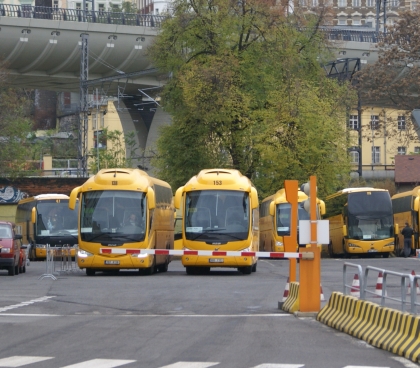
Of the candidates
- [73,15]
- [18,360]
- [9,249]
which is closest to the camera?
[18,360]

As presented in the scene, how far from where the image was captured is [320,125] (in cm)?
4984

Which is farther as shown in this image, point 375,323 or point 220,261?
point 220,261

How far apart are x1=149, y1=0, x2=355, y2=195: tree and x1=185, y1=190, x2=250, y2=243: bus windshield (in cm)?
1671

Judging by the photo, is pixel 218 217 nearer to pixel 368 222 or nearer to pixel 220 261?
pixel 220 261

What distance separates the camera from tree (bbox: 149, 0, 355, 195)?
49.0 m

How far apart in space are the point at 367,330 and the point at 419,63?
5588 cm

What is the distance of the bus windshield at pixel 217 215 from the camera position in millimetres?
31500

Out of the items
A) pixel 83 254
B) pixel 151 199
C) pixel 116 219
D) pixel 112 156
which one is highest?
pixel 112 156

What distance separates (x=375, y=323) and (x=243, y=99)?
1424 inches

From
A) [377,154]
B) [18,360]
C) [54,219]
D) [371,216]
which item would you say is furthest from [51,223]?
[377,154]

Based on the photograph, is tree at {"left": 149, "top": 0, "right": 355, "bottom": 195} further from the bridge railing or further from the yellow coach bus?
the yellow coach bus

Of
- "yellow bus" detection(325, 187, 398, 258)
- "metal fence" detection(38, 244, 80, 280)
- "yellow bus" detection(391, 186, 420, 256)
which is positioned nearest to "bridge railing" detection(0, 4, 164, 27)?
"yellow bus" detection(325, 187, 398, 258)

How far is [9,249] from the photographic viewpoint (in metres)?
31.2

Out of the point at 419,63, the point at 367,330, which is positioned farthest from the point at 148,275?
the point at 419,63
